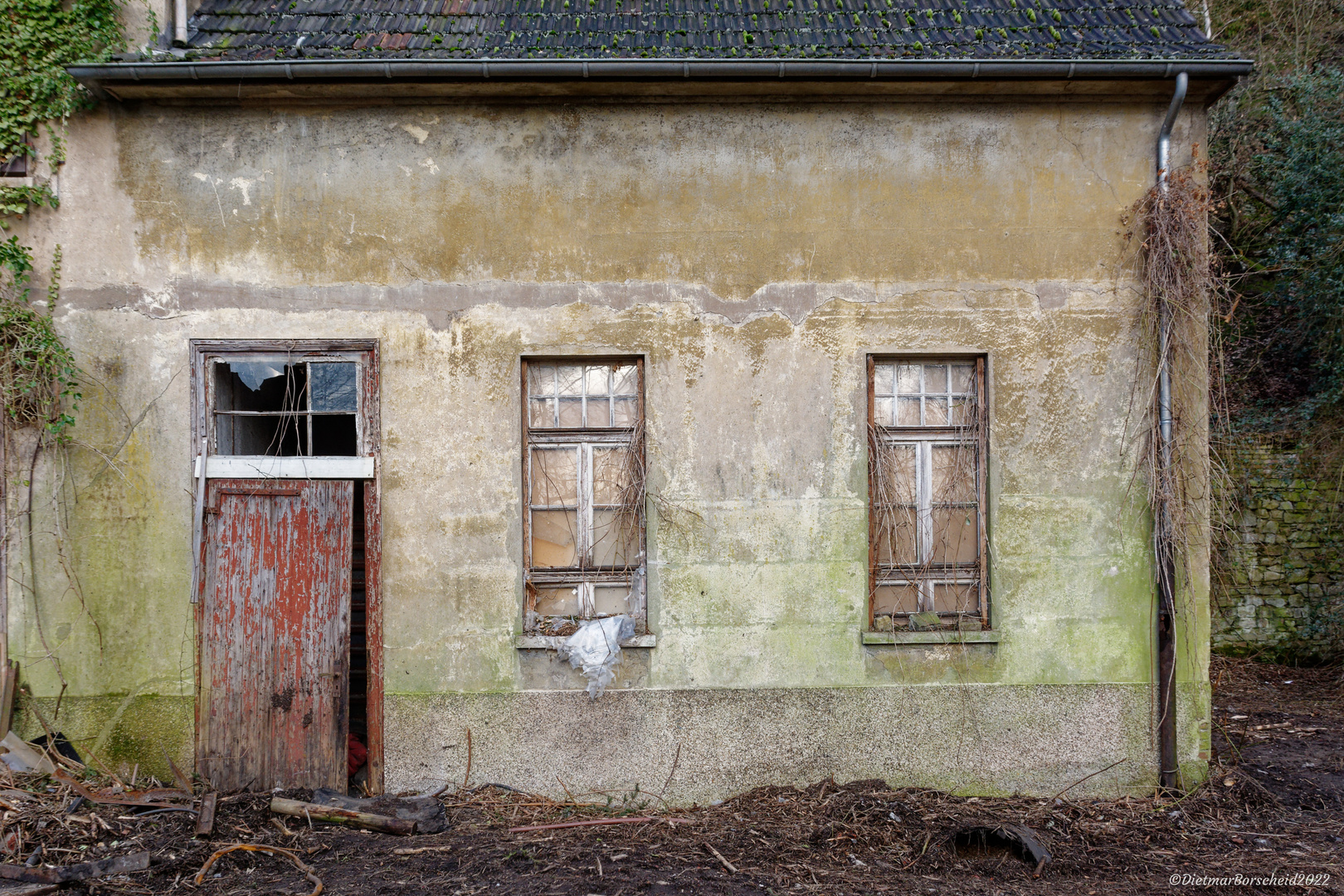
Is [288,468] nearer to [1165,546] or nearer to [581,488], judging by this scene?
[581,488]

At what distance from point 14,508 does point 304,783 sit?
2.55 meters

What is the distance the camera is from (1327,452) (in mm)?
8250

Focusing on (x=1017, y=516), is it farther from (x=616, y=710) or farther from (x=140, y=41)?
(x=140, y=41)

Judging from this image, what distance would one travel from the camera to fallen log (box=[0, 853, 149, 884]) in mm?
3945

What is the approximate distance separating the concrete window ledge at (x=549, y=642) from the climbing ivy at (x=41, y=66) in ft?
13.4

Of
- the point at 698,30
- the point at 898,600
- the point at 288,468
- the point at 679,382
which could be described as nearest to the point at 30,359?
the point at 288,468

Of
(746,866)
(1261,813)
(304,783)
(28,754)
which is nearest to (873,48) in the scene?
(746,866)

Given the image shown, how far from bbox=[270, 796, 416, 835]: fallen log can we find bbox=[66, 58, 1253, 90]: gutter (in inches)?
176

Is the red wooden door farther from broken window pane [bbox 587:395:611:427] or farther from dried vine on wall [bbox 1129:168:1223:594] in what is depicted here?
dried vine on wall [bbox 1129:168:1223:594]

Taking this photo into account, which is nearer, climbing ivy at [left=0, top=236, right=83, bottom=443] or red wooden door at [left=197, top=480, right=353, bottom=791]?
climbing ivy at [left=0, top=236, right=83, bottom=443]

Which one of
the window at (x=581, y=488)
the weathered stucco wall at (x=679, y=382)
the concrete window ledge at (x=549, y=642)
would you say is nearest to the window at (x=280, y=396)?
the weathered stucco wall at (x=679, y=382)

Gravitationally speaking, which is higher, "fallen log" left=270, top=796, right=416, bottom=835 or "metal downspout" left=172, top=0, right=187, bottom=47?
"metal downspout" left=172, top=0, right=187, bottom=47

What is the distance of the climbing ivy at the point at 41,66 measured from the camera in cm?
487

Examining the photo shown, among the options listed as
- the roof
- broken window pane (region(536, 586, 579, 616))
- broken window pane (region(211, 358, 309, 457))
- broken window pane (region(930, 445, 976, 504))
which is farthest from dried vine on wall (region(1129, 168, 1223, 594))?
broken window pane (region(211, 358, 309, 457))
